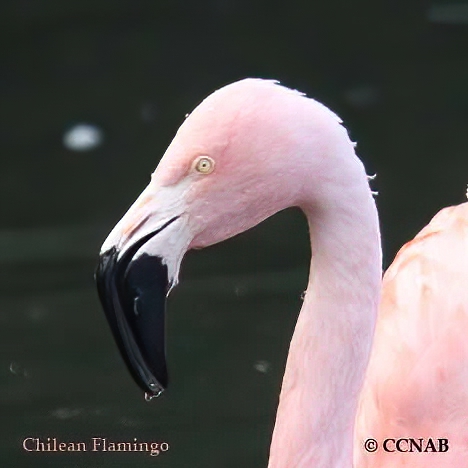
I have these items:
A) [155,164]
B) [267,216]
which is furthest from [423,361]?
[155,164]

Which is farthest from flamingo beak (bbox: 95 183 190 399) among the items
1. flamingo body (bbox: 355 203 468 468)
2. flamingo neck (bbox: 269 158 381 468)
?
flamingo body (bbox: 355 203 468 468)

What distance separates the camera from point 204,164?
2.12 meters

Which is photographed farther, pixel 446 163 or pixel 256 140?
pixel 446 163

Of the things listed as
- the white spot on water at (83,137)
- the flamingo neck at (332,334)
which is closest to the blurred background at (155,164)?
the white spot on water at (83,137)

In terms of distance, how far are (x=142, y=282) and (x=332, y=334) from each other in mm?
435

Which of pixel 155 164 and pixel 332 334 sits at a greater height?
pixel 155 164

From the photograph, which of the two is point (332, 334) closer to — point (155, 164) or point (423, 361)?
point (423, 361)

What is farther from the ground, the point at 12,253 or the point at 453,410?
the point at 12,253

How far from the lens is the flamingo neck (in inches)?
88.7

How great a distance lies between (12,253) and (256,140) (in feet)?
10.2

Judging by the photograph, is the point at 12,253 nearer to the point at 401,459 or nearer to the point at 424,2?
the point at 401,459

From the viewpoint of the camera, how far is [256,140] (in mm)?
2133

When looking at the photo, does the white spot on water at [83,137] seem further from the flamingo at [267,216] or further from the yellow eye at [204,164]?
the yellow eye at [204,164]

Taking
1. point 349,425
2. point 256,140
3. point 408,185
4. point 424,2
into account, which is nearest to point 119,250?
point 256,140
